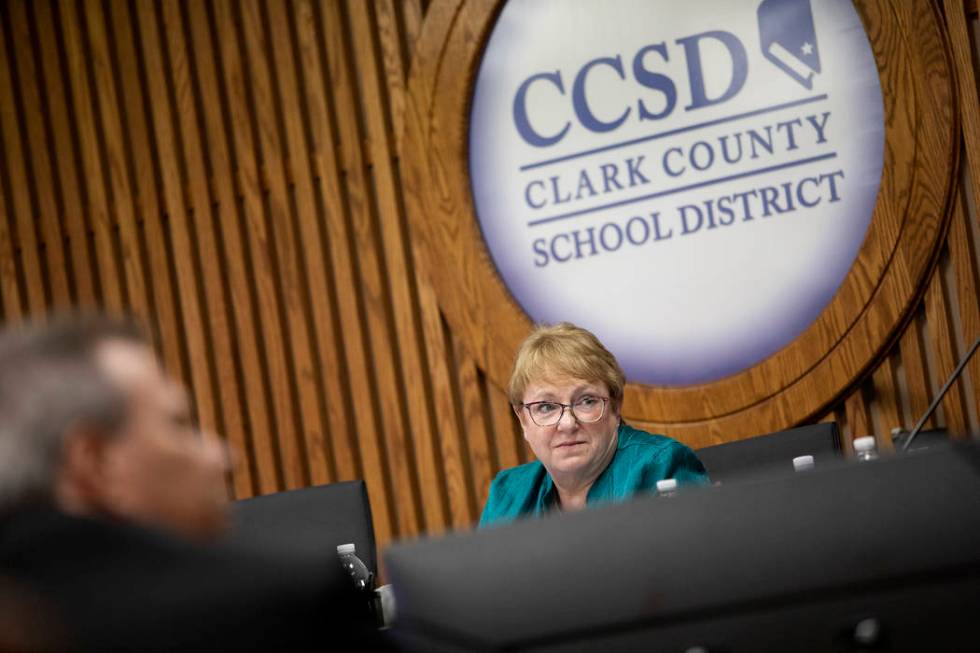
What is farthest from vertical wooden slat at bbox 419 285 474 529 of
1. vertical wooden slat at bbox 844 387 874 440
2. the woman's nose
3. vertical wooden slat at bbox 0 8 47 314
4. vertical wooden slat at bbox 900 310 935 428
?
vertical wooden slat at bbox 0 8 47 314

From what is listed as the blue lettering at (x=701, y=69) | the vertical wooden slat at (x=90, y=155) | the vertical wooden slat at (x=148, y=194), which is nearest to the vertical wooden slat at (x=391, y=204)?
the vertical wooden slat at (x=148, y=194)

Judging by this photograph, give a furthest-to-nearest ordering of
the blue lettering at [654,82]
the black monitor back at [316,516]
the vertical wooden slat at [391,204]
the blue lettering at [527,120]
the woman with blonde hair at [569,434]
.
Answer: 1. the vertical wooden slat at [391,204]
2. the blue lettering at [527,120]
3. the blue lettering at [654,82]
4. the black monitor back at [316,516]
5. the woman with blonde hair at [569,434]

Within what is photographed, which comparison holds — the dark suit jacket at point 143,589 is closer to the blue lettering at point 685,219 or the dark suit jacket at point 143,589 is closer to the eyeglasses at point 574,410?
the eyeglasses at point 574,410

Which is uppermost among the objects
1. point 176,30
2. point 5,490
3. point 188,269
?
point 176,30

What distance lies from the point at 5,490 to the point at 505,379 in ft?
12.3

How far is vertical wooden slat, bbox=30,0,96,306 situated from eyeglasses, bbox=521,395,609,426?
10.2 ft

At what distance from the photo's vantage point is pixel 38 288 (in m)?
5.79

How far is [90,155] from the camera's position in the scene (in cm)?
564

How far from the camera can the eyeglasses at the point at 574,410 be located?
3.18 m

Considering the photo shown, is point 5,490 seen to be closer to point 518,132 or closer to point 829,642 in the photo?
point 829,642

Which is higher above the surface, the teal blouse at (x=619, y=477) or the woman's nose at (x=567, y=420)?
the woman's nose at (x=567, y=420)

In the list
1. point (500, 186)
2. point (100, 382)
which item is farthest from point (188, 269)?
point (100, 382)

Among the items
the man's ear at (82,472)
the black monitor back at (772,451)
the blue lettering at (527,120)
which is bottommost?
the black monitor back at (772,451)

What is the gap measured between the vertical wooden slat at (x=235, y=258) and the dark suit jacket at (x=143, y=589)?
169 inches
